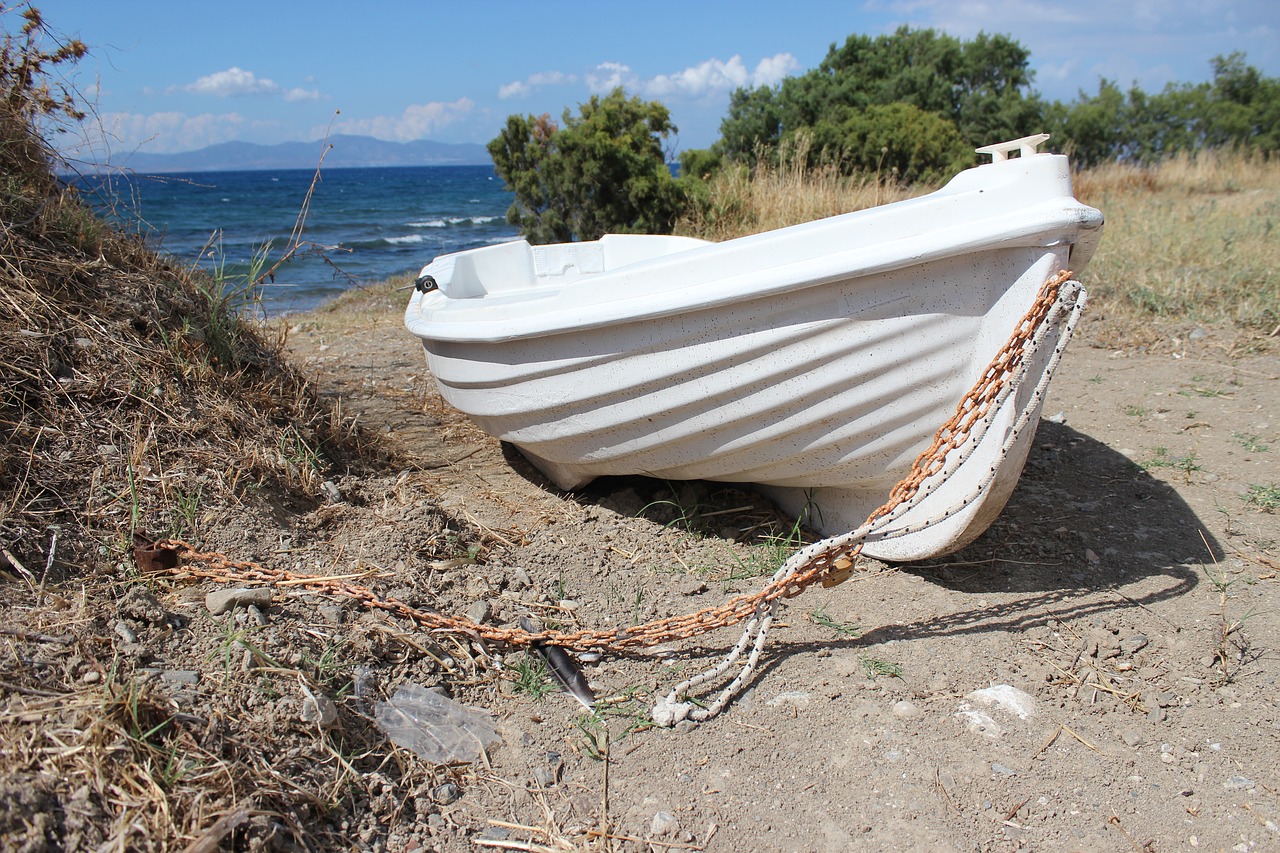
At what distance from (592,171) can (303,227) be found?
271 centimetres

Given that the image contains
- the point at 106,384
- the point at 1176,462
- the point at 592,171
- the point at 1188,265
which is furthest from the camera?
the point at 592,171

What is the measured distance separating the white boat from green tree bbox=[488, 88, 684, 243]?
556 centimetres

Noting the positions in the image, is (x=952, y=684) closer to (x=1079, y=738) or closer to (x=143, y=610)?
(x=1079, y=738)

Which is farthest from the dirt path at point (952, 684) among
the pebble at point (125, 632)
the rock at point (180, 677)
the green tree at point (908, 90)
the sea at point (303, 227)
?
the green tree at point (908, 90)

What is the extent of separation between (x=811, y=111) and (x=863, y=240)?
43.9 ft

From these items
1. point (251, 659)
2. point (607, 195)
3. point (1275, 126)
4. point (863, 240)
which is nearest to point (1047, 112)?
point (1275, 126)

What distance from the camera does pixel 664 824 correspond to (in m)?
1.81

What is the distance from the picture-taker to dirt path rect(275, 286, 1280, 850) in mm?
1806

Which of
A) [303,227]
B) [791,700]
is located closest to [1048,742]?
[791,700]

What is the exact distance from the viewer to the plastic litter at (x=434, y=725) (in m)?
1.97

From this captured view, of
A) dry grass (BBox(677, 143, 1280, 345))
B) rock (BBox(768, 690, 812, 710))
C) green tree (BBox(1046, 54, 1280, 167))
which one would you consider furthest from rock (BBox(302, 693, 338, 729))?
green tree (BBox(1046, 54, 1280, 167))

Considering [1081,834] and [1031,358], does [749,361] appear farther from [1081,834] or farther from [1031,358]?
[1081,834]

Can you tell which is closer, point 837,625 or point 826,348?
point 826,348

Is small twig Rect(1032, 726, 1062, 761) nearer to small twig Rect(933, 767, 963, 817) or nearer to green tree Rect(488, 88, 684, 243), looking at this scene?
small twig Rect(933, 767, 963, 817)
